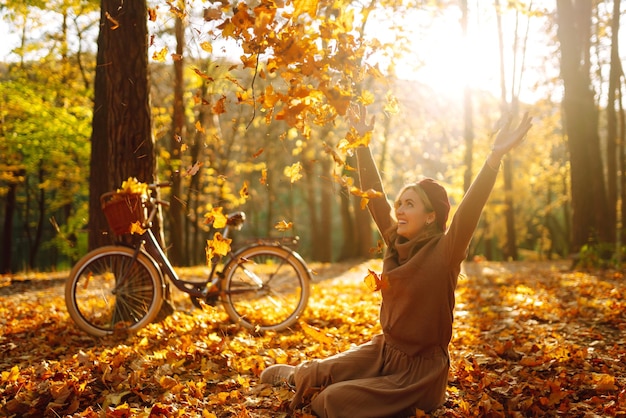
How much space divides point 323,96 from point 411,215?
947 millimetres

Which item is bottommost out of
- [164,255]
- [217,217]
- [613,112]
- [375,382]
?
[375,382]

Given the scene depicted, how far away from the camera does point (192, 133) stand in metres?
21.9

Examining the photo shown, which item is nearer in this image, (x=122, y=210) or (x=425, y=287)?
(x=425, y=287)

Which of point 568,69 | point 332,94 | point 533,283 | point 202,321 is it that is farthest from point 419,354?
point 568,69

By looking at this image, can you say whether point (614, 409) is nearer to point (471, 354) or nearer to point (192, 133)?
point (471, 354)

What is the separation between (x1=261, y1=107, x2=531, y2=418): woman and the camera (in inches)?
110

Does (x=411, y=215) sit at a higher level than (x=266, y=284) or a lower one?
higher

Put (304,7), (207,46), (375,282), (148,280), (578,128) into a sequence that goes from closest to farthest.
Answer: (304,7), (375,282), (207,46), (148,280), (578,128)

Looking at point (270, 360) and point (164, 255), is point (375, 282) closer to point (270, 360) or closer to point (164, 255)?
point (270, 360)

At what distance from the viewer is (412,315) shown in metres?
2.99

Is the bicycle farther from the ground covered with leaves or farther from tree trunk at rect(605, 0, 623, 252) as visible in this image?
tree trunk at rect(605, 0, 623, 252)

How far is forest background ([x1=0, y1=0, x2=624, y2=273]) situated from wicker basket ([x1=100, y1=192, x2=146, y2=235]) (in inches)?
16.8

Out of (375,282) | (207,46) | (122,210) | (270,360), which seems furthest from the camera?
(122,210)

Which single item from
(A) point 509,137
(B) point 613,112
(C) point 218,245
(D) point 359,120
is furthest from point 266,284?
(B) point 613,112
